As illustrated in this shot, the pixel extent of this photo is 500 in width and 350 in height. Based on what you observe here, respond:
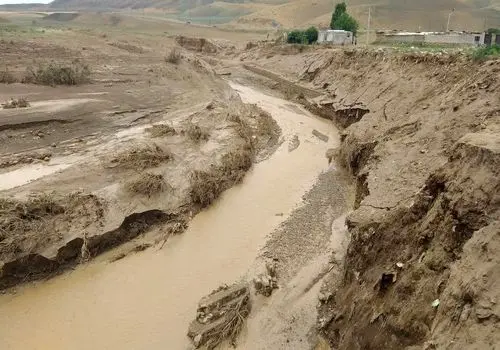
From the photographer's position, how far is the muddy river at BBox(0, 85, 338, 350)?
33.7ft

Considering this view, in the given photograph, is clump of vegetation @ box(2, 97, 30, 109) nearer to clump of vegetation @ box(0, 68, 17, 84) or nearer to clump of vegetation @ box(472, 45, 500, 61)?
clump of vegetation @ box(0, 68, 17, 84)

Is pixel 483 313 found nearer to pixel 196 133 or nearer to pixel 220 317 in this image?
pixel 220 317

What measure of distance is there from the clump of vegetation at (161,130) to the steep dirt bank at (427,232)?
7.73 m

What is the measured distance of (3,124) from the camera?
1884 centimetres

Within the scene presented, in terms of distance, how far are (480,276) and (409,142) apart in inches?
413

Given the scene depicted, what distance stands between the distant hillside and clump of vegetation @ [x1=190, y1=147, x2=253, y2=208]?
6015cm

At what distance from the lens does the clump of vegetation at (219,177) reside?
1585 centimetres

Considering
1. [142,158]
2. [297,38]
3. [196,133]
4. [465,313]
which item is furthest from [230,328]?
[297,38]

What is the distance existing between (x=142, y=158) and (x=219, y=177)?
9.55ft

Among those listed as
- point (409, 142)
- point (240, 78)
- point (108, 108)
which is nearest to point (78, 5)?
point (240, 78)

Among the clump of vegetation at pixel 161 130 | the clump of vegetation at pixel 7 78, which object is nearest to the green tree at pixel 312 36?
the clump of vegetation at pixel 7 78

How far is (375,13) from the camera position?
78.4 meters

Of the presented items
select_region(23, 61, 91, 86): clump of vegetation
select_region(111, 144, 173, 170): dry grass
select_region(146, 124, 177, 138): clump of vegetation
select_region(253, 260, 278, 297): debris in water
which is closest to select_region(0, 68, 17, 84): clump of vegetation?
select_region(23, 61, 91, 86): clump of vegetation

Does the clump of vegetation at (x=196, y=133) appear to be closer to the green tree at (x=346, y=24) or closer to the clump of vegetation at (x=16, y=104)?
the clump of vegetation at (x=16, y=104)
